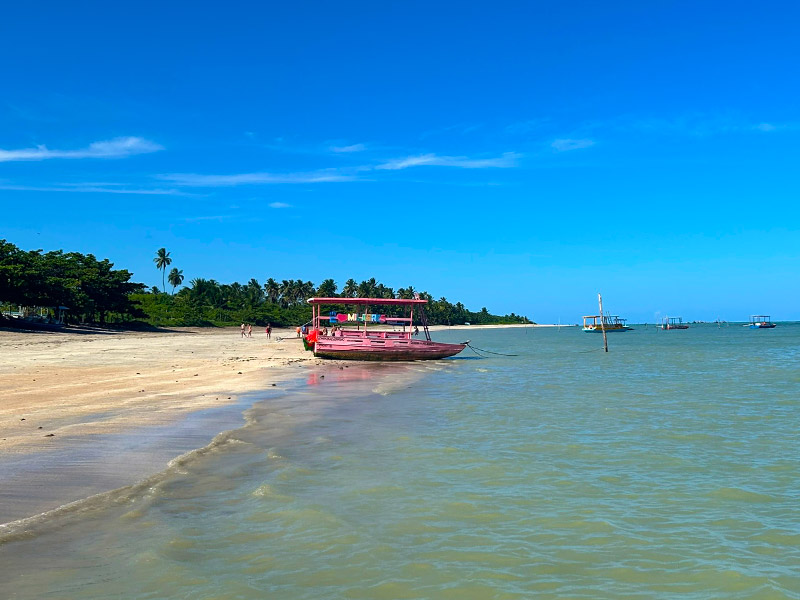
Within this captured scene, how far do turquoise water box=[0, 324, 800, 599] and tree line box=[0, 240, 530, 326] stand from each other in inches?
847

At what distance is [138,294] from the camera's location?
365 feet

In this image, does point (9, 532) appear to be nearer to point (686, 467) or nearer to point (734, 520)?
point (734, 520)

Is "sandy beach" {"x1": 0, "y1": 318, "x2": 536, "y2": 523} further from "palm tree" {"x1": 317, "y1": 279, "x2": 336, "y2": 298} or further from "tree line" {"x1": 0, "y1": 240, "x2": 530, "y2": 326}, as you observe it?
"palm tree" {"x1": 317, "y1": 279, "x2": 336, "y2": 298}

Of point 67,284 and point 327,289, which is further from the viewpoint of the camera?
point 327,289

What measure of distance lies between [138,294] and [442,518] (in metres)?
115

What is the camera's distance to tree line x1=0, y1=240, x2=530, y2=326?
187 ft

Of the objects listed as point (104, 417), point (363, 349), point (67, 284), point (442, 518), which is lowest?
point (442, 518)

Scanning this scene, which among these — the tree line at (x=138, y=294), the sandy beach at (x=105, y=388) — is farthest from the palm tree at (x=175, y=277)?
the sandy beach at (x=105, y=388)

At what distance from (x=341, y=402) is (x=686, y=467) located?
995cm

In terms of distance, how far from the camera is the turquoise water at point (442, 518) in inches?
210

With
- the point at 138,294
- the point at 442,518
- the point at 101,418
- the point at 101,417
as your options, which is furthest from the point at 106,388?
the point at 138,294

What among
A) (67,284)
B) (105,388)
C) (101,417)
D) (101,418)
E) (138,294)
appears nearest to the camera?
(101,418)

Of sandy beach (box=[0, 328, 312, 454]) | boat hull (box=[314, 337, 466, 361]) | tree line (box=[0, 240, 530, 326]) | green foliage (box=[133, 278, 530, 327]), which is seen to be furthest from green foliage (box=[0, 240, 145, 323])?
boat hull (box=[314, 337, 466, 361])

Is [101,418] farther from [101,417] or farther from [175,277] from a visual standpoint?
[175,277]
